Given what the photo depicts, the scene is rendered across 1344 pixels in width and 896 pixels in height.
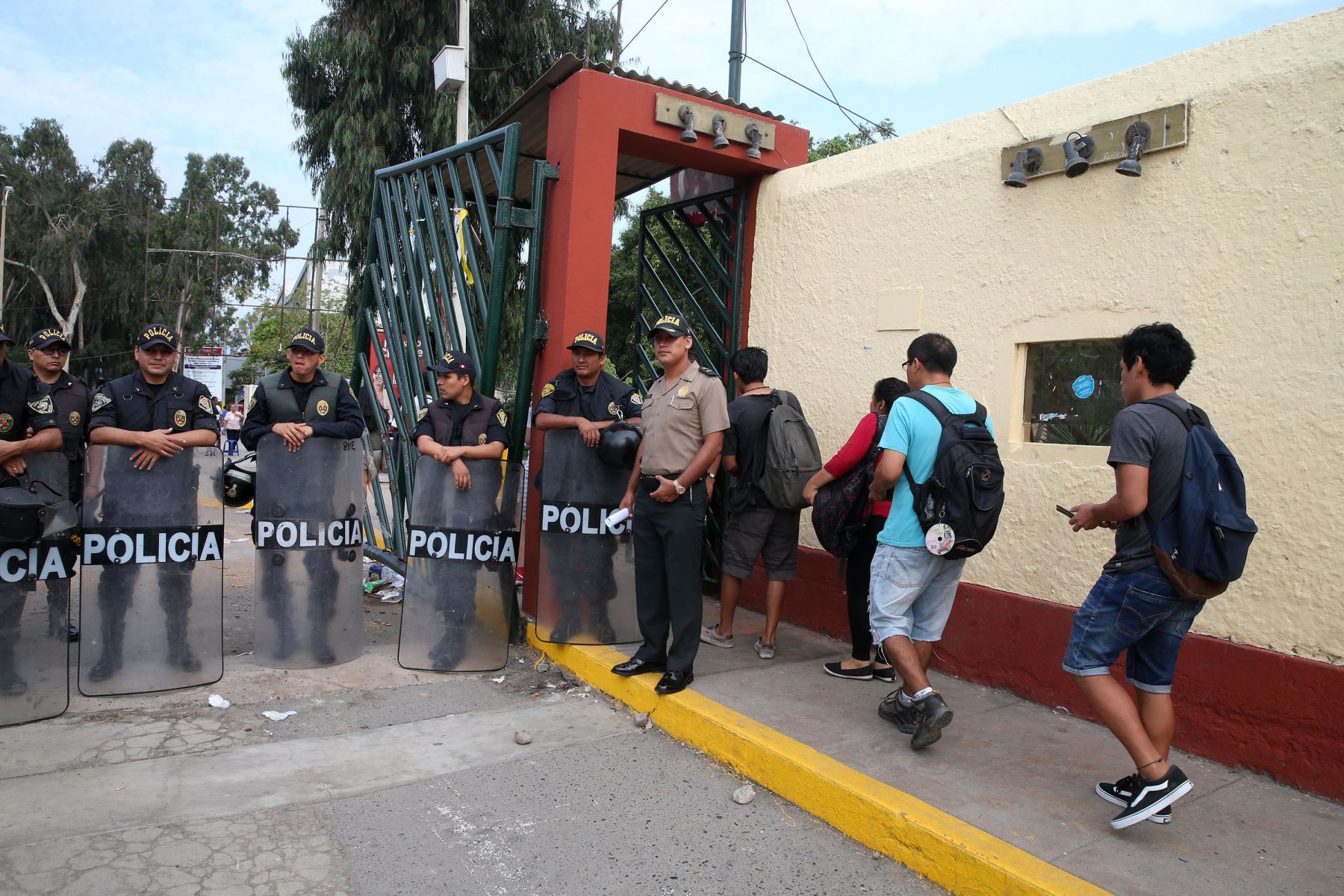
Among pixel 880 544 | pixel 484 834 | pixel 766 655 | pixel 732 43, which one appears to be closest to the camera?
pixel 484 834

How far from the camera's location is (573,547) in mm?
5309

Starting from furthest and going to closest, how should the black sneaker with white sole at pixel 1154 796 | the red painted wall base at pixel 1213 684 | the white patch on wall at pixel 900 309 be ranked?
1. the white patch on wall at pixel 900 309
2. the red painted wall base at pixel 1213 684
3. the black sneaker with white sole at pixel 1154 796

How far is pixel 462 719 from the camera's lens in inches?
176

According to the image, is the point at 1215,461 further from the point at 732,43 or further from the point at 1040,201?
the point at 732,43

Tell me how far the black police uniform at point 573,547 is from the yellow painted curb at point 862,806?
803mm

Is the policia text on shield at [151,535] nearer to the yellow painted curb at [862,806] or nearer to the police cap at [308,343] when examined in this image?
the police cap at [308,343]

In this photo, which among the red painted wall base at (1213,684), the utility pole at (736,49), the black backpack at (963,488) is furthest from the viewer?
the utility pole at (736,49)

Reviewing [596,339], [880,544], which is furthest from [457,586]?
[880,544]

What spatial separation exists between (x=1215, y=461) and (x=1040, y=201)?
2105 mm

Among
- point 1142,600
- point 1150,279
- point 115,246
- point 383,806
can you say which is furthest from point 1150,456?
point 115,246

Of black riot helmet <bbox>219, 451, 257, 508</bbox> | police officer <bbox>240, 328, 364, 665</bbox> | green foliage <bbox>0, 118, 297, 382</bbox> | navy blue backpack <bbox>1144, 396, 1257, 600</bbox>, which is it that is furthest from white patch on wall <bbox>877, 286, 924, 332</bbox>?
green foliage <bbox>0, 118, 297, 382</bbox>

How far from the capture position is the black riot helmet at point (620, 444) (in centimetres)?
503

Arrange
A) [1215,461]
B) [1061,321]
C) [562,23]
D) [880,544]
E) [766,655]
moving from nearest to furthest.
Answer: [1215,461], [880,544], [1061,321], [766,655], [562,23]

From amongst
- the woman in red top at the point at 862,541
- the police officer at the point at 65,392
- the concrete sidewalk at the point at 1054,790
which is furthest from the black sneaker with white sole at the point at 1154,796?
the police officer at the point at 65,392
